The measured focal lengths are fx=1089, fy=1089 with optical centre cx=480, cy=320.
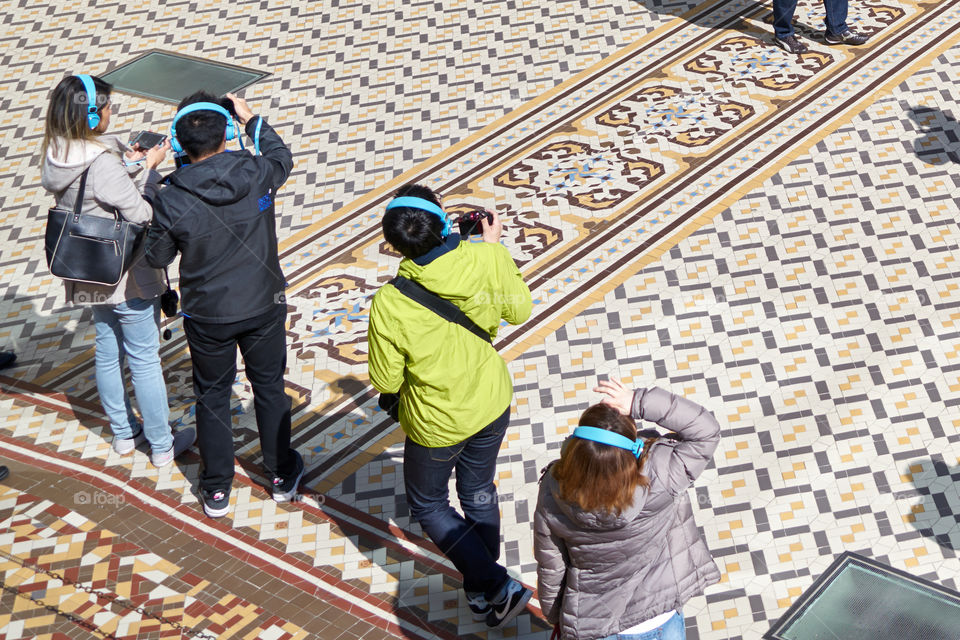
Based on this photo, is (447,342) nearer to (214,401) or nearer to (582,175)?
(214,401)

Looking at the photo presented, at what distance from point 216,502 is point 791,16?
12.9ft

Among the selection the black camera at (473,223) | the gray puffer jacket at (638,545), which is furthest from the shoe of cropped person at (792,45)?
the gray puffer jacket at (638,545)

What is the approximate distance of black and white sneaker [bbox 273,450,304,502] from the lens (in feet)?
11.3

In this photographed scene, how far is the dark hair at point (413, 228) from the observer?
2482 mm

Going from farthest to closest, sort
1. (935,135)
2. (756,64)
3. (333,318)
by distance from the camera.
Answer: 1. (756,64)
2. (935,135)
3. (333,318)

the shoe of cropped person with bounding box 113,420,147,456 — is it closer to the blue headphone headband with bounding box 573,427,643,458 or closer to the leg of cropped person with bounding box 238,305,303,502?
the leg of cropped person with bounding box 238,305,303,502

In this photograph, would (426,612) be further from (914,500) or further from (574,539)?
(914,500)

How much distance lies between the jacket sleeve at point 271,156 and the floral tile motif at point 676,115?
7.82 feet

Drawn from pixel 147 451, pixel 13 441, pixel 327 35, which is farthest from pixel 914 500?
pixel 327 35

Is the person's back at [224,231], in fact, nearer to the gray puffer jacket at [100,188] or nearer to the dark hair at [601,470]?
the gray puffer jacket at [100,188]

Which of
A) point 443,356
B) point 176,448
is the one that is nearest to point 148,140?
point 176,448

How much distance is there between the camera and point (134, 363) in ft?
11.4

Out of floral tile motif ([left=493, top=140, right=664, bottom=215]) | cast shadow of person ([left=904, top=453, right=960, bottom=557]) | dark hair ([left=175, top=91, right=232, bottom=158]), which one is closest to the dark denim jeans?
dark hair ([left=175, top=91, right=232, bottom=158])

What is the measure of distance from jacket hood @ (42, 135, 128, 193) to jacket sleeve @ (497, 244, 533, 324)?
130 centimetres
